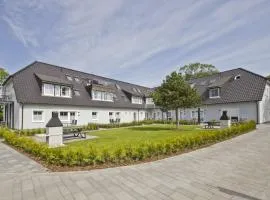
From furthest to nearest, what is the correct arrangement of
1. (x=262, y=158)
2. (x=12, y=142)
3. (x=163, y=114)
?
(x=163, y=114) → (x=12, y=142) → (x=262, y=158)

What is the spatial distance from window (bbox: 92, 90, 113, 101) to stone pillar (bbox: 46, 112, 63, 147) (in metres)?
17.4

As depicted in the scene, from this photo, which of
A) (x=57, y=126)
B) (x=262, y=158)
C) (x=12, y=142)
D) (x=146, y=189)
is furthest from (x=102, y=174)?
(x=12, y=142)

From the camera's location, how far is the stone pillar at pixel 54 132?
10.8 metres

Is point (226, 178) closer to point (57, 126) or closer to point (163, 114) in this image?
point (57, 126)

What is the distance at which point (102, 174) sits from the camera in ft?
21.1

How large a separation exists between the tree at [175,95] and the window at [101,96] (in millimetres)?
11656

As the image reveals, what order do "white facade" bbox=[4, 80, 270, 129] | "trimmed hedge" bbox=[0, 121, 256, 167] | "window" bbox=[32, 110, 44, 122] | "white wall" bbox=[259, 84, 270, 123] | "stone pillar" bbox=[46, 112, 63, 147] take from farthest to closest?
"white wall" bbox=[259, 84, 270, 123]
"window" bbox=[32, 110, 44, 122]
"white facade" bbox=[4, 80, 270, 129]
"stone pillar" bbox=[46, 112, 63, 147]
"trimmed hedge" bbox=[0, 121, 256, 167]

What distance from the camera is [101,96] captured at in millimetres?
29750

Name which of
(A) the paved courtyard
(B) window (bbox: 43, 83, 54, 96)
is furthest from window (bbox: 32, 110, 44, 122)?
(A) the paved courtyard

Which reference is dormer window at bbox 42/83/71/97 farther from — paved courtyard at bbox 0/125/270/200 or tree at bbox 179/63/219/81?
tree at bbox 179/63/219/81

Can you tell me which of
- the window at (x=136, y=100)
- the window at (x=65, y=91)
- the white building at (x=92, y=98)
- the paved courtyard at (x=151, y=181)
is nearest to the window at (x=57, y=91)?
the white building at (x=92, y=98)

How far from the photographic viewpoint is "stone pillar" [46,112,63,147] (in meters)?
10.8

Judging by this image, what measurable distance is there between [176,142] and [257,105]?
69.4ft

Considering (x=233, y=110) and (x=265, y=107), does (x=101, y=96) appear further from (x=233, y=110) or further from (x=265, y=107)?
(x=265, y=107)
